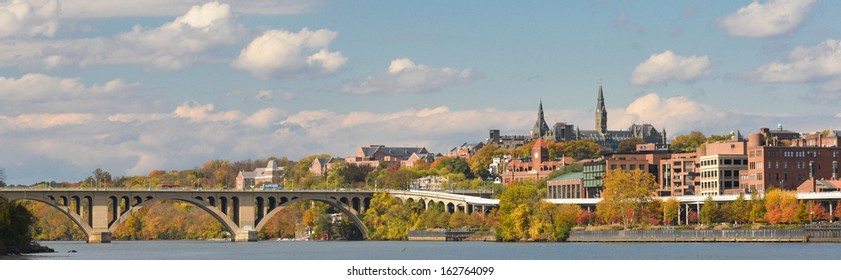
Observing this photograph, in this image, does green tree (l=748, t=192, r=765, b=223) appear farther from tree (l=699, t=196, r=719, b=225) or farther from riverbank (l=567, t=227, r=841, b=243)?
riverbank (l=567, t=227, r=841, b=243)

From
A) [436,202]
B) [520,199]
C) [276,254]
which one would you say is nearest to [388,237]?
[436,202]

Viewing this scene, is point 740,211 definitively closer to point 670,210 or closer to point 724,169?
point 670,210

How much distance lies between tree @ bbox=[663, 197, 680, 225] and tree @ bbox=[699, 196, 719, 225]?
14.8 feet

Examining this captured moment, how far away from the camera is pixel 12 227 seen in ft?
340

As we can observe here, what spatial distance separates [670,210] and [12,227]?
229 ft

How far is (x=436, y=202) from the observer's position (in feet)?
612

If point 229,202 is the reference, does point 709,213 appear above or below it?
below

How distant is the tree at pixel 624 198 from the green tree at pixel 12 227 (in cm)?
6094

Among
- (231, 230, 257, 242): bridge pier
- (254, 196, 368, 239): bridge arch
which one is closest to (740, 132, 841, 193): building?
(254, 196, 368, 239): bridge arch

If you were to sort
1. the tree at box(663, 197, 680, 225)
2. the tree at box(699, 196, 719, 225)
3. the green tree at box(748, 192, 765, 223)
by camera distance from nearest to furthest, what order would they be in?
the green tree at box(748, 192, 765, 223) → the tree at box(699, 196, 719, 225) → the tree at box(663, 197, 680, 225)

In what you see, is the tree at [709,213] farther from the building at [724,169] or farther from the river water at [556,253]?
the building at [724,169]

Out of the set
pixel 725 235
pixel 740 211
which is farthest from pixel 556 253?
pixel 740 211

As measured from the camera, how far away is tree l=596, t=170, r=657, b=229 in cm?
14938

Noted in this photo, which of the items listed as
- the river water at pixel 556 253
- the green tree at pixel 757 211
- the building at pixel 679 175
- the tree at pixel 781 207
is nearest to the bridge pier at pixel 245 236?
the river water at pixel 556 253
